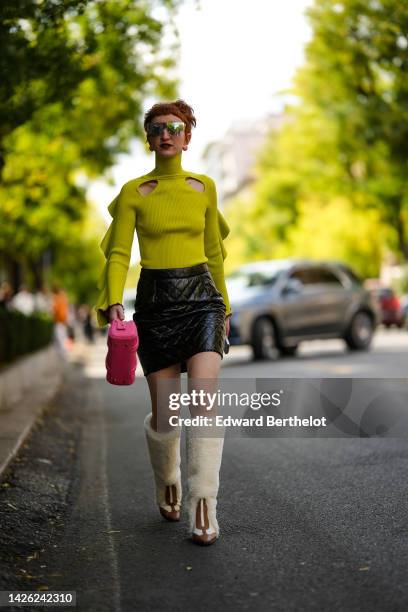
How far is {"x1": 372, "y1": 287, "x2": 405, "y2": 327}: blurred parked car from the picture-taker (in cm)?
3553

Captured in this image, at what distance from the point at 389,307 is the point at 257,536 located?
31809 millimetres

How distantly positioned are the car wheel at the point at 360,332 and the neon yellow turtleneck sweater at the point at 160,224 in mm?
14541

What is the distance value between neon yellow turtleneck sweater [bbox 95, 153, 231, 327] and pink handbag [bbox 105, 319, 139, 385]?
239mm

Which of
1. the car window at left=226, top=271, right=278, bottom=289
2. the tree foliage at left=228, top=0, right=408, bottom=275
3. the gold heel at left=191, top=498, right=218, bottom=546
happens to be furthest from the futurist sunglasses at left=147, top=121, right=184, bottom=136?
the car window at left=226, top=271, right=278, bottom=289

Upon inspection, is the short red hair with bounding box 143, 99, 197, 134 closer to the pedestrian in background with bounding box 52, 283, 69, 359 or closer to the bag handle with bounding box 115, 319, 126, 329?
the bag handle with bounding box 115, 319, 126, 329

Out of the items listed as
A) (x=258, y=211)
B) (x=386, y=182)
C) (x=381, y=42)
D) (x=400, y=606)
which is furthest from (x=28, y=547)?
(x=258, y=211)

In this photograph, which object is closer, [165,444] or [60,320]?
[165,444]

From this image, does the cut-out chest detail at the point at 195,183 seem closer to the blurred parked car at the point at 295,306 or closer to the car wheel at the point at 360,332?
the blurred parked car at the point at 295,306

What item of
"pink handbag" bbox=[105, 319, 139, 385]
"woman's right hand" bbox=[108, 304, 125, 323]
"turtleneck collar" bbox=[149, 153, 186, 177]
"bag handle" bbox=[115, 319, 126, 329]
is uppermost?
"turtleneck collar" bbox=[149, 153, 186, 177]

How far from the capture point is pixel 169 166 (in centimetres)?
449

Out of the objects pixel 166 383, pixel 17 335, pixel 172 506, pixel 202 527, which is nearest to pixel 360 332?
pixel 17 335

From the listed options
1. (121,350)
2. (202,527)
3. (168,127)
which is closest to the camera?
(121,350)

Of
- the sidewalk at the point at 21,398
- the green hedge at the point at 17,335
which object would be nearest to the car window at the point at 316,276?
the green hedge at the point at 17,335

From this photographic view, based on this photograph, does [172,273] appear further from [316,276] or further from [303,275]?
[316,276]
